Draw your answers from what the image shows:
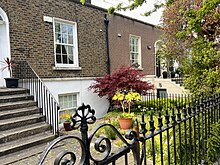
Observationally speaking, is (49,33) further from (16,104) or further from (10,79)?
(16,104)

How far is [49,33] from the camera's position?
8320 millimetres

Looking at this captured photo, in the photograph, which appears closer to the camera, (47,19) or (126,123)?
(126,123)

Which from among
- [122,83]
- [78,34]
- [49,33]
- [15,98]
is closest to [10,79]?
[15,98]

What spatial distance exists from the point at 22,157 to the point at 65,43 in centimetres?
568

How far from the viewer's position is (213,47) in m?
6.58

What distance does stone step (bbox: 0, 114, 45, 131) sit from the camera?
5.24 m

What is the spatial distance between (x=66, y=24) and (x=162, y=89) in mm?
8411

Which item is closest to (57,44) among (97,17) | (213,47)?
(97,17)

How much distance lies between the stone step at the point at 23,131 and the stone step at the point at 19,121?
108 millimetres

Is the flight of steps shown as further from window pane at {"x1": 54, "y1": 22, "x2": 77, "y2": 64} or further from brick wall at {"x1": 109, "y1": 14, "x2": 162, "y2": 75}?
brick wall at {"x1": 109, "y1": 14, "x2": 162, "y2": 75}

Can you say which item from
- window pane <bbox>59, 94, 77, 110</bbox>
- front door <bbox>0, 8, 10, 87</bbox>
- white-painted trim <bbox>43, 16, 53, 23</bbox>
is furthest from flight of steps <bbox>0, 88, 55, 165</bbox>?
white-painted trim <bbox>43, 16, 53, 23</bbox>

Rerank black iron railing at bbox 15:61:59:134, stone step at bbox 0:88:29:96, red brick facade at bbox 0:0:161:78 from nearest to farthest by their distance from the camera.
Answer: black iron railing at bbox 15:61:59:134
stone step at bbox 0:88:29:96
red brick facade at bbox 0:0:161:78

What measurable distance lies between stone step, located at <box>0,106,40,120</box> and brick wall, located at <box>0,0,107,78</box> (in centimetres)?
201

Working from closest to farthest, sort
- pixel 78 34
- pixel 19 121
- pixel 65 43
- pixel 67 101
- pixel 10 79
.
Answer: pixel 19 121
pixel 10 79
pixel 65 43
pixel 67 101
pixel 78 34
